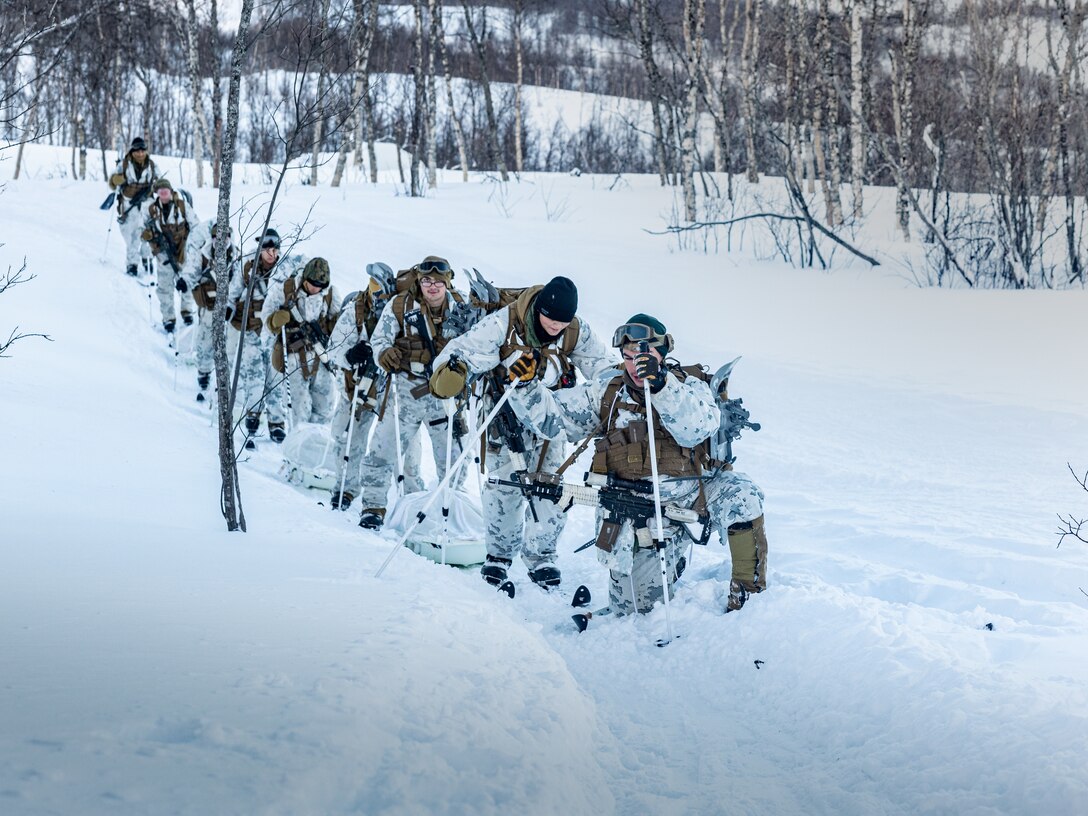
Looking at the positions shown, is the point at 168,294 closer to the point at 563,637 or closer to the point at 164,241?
the point at 164,241

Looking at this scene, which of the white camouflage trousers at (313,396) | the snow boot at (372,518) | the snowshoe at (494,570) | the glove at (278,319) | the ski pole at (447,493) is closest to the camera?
the snowshoe at (494,570)

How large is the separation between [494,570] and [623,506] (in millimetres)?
1315

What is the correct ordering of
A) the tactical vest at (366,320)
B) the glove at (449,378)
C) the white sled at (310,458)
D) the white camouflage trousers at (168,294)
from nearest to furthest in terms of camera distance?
1. the glove at (449,378)
2. the tactical vest at (366,320)
3. the white sled at (310,458)
4. the white camouflage trousers at (168,294)

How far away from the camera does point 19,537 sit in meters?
4.84

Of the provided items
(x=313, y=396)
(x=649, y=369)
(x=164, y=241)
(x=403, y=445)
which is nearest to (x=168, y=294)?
(x=164, y=241)

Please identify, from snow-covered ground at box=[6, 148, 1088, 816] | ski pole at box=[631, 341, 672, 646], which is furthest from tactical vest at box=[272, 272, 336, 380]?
ski pole at box=[631, 341, 672, 646]

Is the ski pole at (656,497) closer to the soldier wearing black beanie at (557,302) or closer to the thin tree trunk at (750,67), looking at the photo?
the soldier wearing black beanie at (557,302)

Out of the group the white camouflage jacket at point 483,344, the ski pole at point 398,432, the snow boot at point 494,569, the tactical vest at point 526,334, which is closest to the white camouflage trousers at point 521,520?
the snow boot at point 494,569

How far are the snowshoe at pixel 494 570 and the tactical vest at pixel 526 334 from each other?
1.20 metres

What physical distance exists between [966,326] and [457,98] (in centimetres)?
3495

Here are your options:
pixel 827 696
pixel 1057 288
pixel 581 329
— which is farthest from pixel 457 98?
pixel 827 696

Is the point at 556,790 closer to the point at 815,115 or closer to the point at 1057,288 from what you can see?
the point at 1057,288

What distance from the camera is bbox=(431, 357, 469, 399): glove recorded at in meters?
5.95

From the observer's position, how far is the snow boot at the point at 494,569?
6195 millimetres
